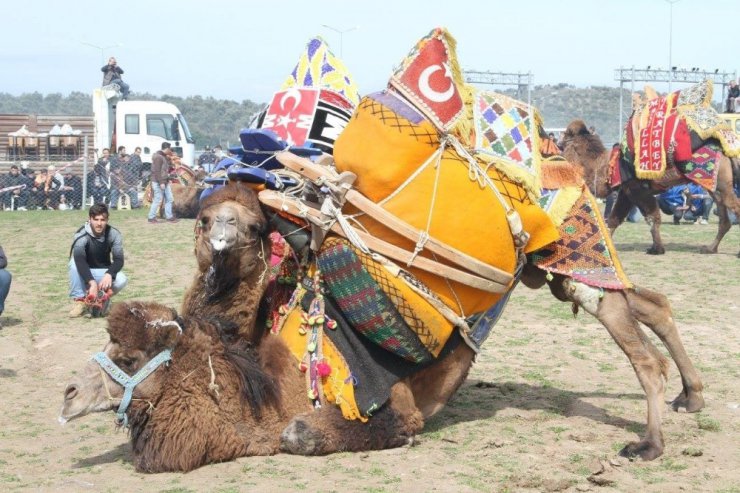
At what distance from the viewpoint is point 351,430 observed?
18.6ft

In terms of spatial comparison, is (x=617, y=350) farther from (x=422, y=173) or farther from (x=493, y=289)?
(x=422, y=173)

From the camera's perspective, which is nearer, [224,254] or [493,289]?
[224,254]

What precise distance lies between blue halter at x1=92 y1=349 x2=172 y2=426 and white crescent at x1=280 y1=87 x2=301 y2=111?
81.0 inches

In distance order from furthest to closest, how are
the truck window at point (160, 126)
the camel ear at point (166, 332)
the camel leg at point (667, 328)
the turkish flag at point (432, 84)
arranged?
the truck window at point (160, 126), the camel leg at point (667, 328), the turkish flag at point (432, 84), the camel ear at point (166, 332)

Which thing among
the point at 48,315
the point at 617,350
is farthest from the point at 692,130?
the point at 48,315

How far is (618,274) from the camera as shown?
626 cm

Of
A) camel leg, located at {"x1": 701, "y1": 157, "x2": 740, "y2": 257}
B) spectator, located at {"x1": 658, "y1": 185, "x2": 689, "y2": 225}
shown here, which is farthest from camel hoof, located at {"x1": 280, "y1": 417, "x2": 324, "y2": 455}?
spectator, located at {"x1": 658, "y1": 185, "x2": 689, "y2": 225}

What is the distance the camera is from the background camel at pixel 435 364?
18.4 feet

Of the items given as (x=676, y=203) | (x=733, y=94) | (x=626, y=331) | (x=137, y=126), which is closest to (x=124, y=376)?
(x=626, y=331)

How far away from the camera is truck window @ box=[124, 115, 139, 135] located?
30500 mm

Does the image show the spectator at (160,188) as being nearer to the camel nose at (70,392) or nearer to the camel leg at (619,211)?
the camel leg at (619,211)

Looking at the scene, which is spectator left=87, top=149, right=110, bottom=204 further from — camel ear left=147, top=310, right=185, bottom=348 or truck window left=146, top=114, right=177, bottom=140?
camel ear left=147, top=310, right=185, bottom=348

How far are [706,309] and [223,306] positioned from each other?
6545 millimetres

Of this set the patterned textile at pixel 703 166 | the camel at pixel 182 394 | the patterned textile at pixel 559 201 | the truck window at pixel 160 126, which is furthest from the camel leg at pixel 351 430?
the truck window at pixel 160 126
